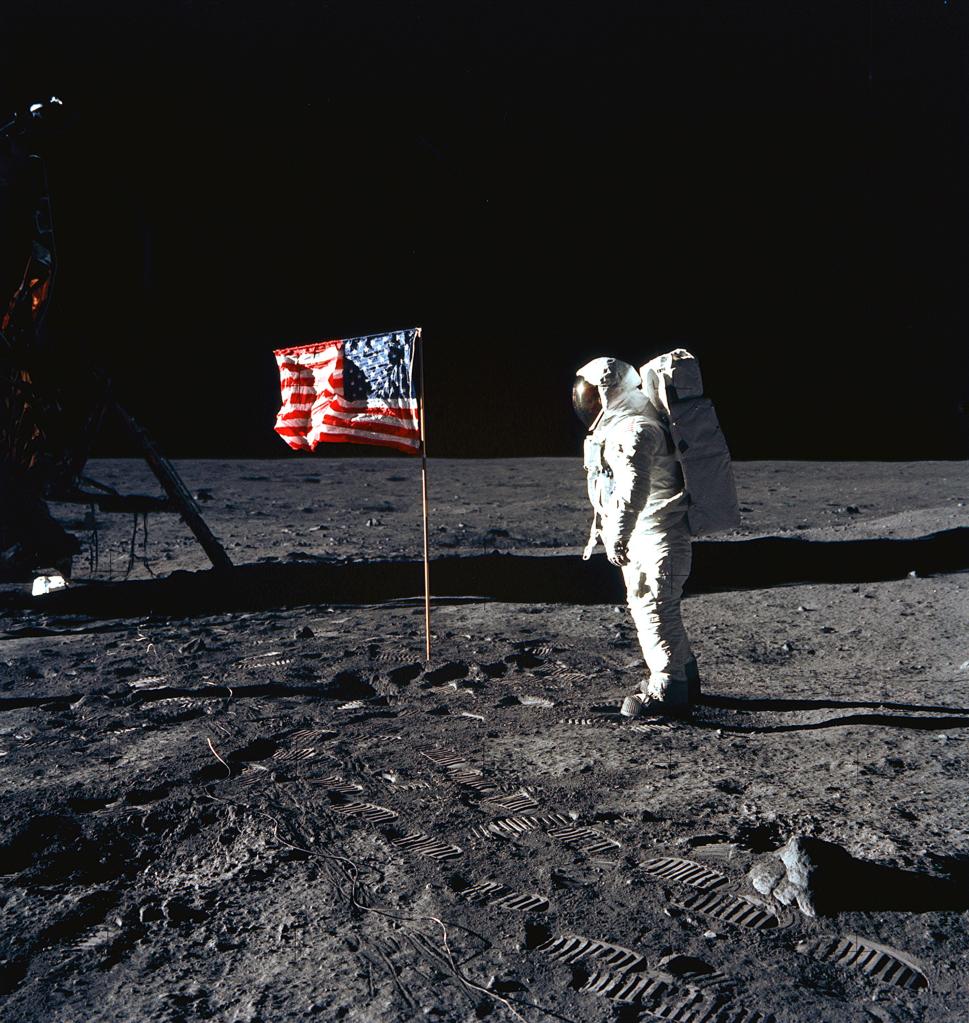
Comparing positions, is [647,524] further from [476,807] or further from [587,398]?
[476,807]

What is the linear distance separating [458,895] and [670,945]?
530 millimetres

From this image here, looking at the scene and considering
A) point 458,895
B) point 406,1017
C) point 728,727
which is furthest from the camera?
point 728,727

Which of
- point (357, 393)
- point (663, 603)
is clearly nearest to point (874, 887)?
point (663, 603)

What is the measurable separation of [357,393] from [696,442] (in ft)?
6.35

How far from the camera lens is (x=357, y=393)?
188 inches

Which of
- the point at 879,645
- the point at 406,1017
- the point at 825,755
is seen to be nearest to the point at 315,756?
the point at 406,1017

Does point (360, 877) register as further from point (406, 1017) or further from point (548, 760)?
point (548, 760)

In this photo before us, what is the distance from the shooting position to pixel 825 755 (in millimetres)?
3154

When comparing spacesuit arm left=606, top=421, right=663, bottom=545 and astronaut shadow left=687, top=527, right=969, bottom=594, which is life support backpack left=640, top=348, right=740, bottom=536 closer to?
spacesuit arm left=606, top=421, right=663, bottom=545

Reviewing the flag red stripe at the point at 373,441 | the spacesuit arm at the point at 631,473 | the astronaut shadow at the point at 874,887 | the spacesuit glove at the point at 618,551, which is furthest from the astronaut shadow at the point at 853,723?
the flag red stripe at the point at 373,441

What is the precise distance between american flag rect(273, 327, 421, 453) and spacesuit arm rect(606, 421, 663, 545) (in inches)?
54.0

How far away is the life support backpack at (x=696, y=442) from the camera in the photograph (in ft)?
11.7

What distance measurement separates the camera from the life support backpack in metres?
3.57

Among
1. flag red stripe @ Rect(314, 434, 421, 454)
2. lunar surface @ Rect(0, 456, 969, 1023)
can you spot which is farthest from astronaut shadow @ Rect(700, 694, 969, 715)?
flag red stripe @ Rect(314, 434, 421, 454)
